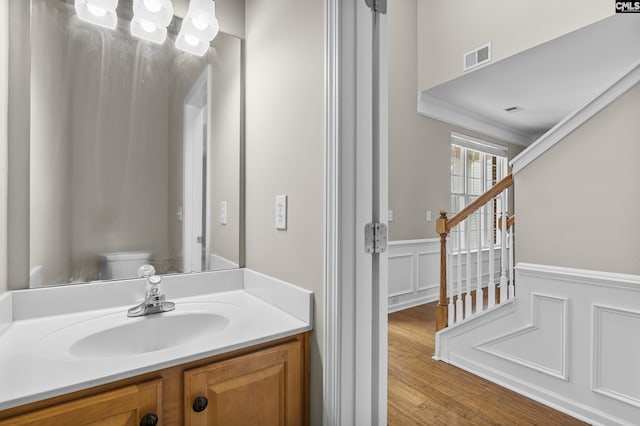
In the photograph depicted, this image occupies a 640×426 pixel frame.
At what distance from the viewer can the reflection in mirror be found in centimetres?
114

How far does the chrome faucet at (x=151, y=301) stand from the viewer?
1.14 metres

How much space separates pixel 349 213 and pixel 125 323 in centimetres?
83

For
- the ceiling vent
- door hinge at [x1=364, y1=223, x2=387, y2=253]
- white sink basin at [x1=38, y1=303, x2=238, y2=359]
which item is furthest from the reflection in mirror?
the ceiling vent

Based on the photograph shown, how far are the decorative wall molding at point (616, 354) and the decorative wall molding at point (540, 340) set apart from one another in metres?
0.13

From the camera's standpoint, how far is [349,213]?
3.13ft

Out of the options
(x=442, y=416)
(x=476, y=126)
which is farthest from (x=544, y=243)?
(x=476, y=126)

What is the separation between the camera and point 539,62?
2.97 m

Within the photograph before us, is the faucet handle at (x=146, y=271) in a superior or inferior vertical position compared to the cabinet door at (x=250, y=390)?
superior

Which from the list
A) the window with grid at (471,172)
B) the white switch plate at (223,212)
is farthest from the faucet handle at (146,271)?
the window with grid at (471,172)

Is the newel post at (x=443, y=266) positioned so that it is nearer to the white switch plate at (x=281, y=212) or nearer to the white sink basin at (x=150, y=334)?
the white switch plate at (x=281, y=212)

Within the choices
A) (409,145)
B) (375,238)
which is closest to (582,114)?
(375,238)

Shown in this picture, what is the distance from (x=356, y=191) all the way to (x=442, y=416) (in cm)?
149

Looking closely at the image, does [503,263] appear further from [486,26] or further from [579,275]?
[486,26]

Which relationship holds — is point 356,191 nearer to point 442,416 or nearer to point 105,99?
point 105,99
